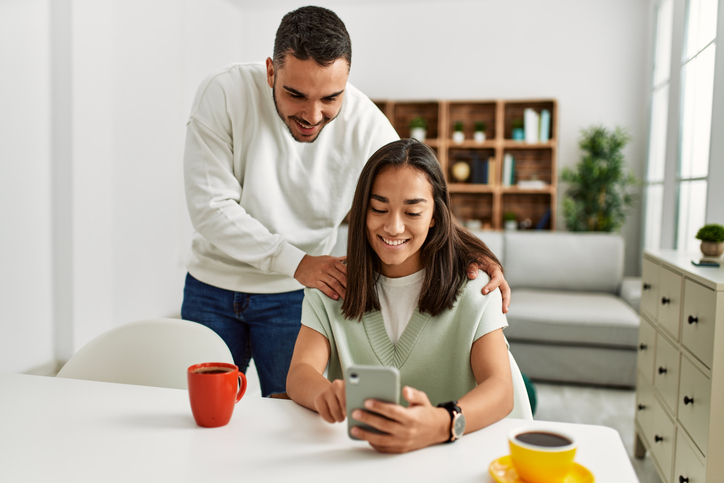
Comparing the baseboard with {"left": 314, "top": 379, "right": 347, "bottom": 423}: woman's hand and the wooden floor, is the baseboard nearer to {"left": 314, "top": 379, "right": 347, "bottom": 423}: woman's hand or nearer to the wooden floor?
the wooden floor

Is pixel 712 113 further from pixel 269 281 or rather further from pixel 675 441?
pixel 269 281

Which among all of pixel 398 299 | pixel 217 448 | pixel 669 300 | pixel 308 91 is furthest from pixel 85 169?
pixel 669 300

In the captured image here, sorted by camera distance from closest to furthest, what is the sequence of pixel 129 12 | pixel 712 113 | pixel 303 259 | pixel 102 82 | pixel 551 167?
1. pixel 303 259
2. pixel 712 113
3. pixel 102 82
4. pixel 129 12
5. pixel 551 167

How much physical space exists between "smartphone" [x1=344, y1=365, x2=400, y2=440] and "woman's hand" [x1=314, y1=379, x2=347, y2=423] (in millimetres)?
70

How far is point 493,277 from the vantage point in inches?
48.9

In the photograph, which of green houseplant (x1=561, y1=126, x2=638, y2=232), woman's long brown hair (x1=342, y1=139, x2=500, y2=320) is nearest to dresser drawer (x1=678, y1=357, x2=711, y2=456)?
woman's long brown hair (x1=342, y1=139, x2=500, y2=320)

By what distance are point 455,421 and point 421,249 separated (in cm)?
49

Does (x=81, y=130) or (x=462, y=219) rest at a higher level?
(x=81, y=130)

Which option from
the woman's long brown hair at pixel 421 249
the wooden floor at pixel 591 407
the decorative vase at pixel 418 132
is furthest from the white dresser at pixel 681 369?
the decorative vase at pixel 418 132

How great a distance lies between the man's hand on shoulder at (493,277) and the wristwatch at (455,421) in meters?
0.38

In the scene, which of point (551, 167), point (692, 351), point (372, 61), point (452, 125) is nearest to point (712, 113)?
point (692, 351)

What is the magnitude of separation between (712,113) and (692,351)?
4.95 feet

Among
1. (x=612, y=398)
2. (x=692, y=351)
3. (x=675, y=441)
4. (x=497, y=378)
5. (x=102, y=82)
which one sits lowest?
(x=612, y=398)

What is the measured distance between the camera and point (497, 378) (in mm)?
1041
